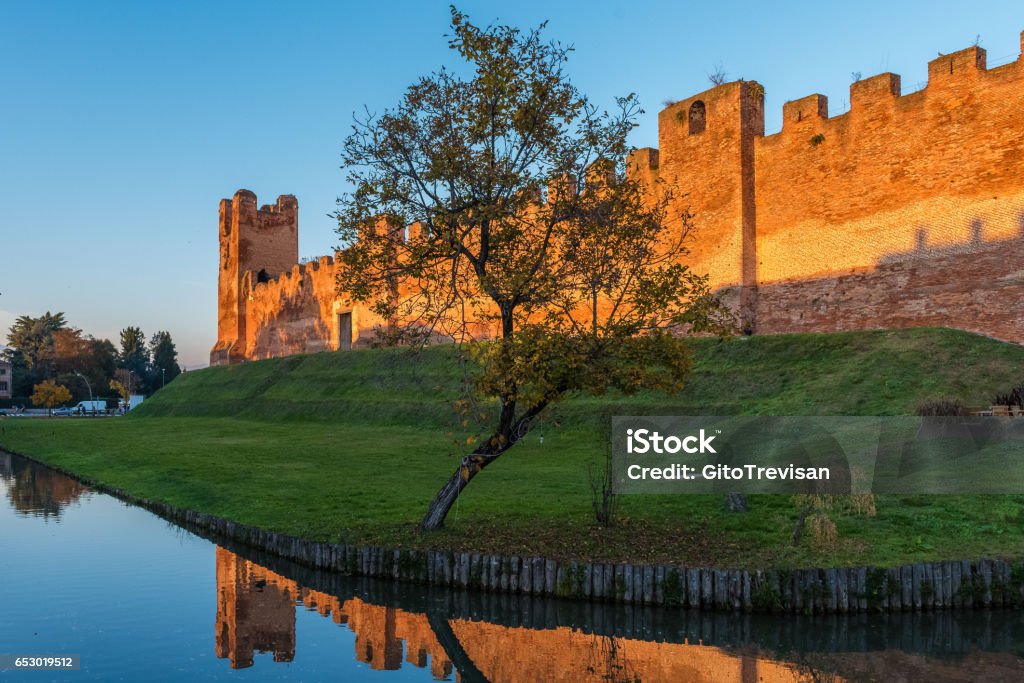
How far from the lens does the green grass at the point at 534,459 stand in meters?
11.1

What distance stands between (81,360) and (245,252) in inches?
1513

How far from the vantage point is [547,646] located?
8500 mm

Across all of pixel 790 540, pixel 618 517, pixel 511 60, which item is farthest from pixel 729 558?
pixel 511 60

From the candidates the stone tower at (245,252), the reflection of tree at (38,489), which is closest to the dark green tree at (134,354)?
the stone tower at (245,252)

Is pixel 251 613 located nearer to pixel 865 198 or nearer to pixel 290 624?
pixel 290 624

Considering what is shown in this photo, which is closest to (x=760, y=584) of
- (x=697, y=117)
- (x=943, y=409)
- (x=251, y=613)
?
(x=251, y=613)

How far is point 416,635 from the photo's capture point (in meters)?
8.94

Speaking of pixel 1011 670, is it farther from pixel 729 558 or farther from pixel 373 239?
pixel 373 239

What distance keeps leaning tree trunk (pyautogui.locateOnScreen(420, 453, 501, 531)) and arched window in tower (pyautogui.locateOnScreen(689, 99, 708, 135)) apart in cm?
2109

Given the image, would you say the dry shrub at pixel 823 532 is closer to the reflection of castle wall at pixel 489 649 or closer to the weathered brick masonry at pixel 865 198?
the reflection of castle wall at pixel 489 649

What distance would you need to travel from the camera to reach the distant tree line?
291ft

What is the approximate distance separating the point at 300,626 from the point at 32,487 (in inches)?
543

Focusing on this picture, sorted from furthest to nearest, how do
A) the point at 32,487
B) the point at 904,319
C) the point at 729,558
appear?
the point at 904,319, the point at 32,487, the point at 729,558

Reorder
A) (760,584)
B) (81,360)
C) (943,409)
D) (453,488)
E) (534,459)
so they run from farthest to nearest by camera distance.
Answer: (81,360) → (534,459) → (943,409) → (453,488) → (760,584)
